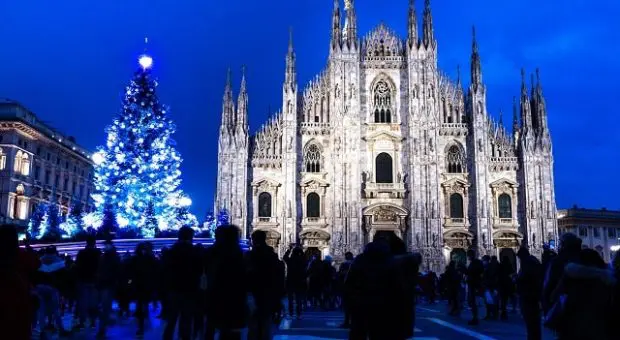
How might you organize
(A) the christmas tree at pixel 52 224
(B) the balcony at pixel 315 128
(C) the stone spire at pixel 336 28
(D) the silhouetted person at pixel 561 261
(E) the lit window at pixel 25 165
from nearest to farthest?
(D) the silhouetted person at pixel 561 261 → (A) the christmas tree at pixel 52 224 → (B) the balcony at pixel 315 128 → (C) the stone spire at pixel 336 28 → (E) the lit window at pixel 25 165

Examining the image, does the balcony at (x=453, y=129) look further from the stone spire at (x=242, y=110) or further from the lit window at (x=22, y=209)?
the lit window at (x=22, y=209)

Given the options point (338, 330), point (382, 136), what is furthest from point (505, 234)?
point (338, 330)

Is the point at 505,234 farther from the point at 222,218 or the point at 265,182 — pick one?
the point at 222,218

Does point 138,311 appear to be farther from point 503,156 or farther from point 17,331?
point 503,156

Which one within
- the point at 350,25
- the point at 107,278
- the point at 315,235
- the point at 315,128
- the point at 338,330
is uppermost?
the point at 350,25

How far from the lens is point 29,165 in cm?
4850

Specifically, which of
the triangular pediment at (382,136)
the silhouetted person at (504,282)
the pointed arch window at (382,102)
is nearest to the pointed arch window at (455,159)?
the triangular pediment at (382,136)

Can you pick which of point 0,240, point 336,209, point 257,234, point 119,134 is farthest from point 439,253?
point 0,240

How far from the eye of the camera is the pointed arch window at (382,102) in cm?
4238

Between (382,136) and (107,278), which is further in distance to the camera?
(382,136)

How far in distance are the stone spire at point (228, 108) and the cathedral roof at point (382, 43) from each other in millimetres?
10018

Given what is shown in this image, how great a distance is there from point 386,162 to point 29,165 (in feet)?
94.9

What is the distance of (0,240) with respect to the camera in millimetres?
5102

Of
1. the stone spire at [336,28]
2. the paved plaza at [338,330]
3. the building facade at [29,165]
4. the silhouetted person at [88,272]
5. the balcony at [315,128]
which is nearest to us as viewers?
the silhouetted person at [88,272]
